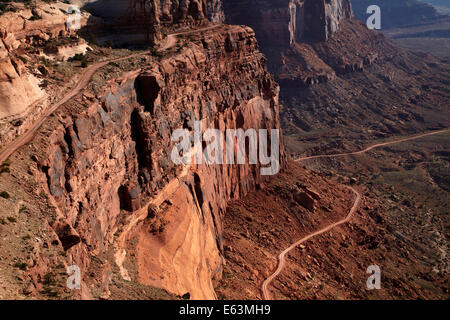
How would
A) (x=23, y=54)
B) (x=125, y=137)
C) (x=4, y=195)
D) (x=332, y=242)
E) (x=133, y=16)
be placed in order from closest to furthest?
(x=4, y=195) → (x=125, y=137) → (x=23, y=54) → (x=133, y=16) → (x=332, y=242)

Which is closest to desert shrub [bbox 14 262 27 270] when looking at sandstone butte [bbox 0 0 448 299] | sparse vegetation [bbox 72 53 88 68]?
sandstone butte [bbox 0 0 448 299]

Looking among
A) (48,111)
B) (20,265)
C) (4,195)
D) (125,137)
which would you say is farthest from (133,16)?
(20,265)

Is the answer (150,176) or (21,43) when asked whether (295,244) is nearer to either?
(150,176)

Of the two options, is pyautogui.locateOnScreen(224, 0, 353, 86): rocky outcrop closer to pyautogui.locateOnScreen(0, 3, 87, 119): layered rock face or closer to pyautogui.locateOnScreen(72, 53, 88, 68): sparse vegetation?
pyautogui.locateOnScreen(0, 3, 87, 119): layered rock face

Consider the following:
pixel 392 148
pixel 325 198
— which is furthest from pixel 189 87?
pixel 392 148

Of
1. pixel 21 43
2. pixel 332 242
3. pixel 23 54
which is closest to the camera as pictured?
pixel 23 54

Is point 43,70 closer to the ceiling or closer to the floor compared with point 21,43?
closer to the floor

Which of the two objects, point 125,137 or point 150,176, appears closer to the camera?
point 125,137

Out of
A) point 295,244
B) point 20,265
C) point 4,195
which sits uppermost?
point 4,195

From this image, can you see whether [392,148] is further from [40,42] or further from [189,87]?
[40,42]
